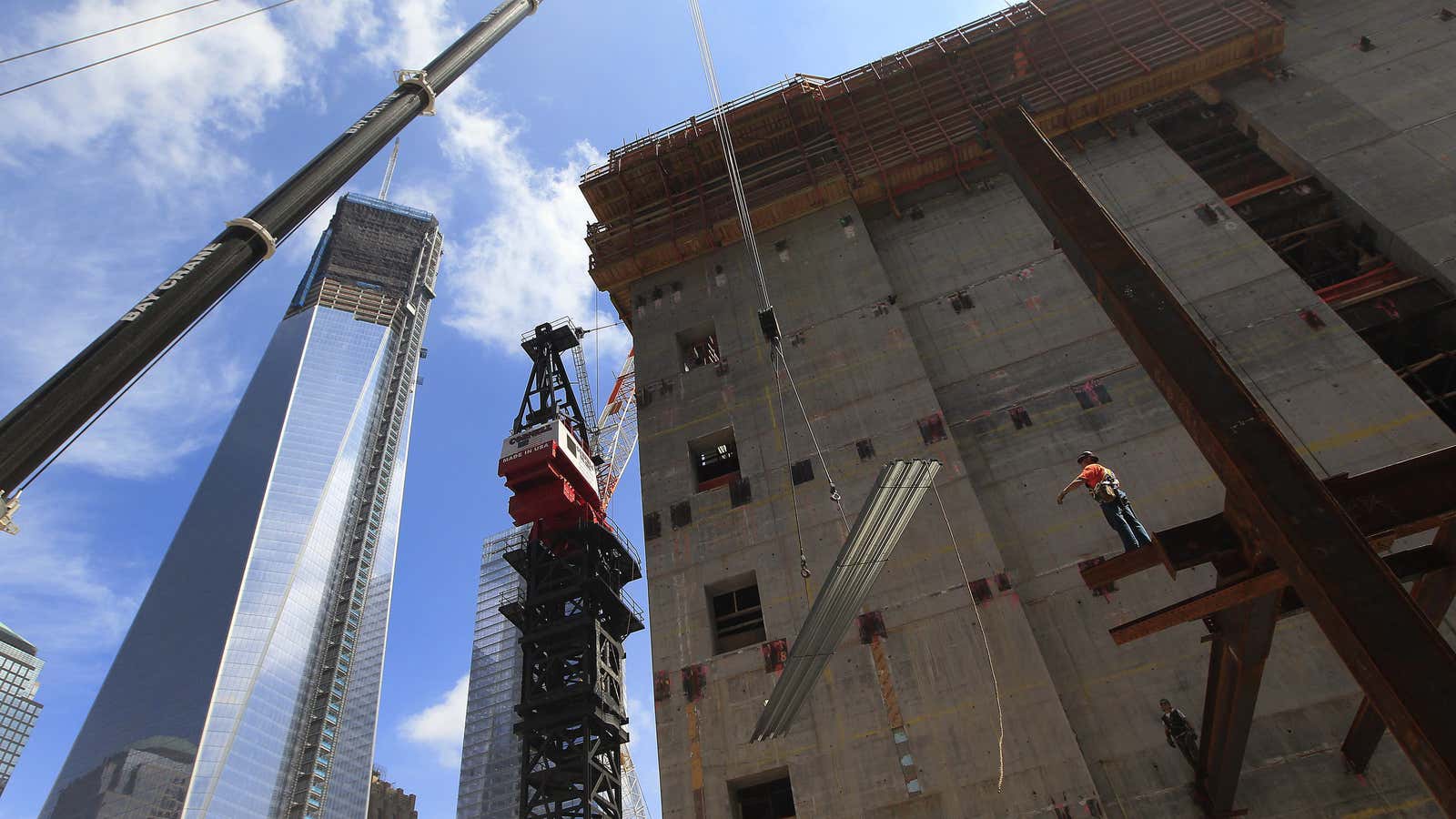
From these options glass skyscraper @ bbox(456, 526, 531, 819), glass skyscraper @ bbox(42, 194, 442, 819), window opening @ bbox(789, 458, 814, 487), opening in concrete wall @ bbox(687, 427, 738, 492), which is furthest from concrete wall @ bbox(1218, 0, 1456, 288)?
glass skyscraper @ bbox(42, 194, 442, 819)

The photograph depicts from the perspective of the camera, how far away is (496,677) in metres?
148

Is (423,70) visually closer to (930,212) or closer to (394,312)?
(930,212)

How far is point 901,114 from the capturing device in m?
33.8

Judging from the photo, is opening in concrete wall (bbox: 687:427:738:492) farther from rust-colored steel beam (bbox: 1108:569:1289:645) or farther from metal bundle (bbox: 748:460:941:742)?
rust-colored steel beam (bbox: 1108:569:1289:645)

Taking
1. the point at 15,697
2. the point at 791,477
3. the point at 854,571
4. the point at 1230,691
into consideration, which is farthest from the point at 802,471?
the point at 15,697

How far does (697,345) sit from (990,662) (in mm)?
18289

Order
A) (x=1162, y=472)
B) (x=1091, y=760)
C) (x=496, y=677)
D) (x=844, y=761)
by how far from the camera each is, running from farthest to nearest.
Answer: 1. (x=496, y=677)
2. (x=1162, y=472)
3. (x=844, y=761)
4. (x=1091, y=760)

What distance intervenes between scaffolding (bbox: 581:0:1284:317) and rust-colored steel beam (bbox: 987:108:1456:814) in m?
23.1

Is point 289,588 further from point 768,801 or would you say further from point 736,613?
point 768,801

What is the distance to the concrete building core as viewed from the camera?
60.1 feet

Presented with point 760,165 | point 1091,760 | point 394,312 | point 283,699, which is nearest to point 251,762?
point 283,699

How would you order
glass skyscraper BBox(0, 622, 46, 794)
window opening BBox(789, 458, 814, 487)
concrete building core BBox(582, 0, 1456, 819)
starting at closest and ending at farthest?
concrete building core BBox(582, 0, 1456, 819), window opening BBox(789, 458, 814, 487), glass skyscraper BBox(0, 622, 46, 794)

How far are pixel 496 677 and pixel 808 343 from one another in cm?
13829

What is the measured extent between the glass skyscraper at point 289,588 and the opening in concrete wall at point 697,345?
128 metres
